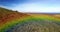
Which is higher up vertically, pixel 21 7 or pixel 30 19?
pixel 21 7

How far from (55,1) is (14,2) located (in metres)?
0.60

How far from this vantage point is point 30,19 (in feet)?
5.05

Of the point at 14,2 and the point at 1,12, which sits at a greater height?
the point at 14,2

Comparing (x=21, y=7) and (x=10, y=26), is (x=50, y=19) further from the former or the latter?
(x=10, y=26)

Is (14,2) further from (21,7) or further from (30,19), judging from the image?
(30,19)

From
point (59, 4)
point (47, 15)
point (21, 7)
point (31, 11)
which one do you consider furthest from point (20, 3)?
point (59, 4)

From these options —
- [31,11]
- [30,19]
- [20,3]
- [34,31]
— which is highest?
[20,3]

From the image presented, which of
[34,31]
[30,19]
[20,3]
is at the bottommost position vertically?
[34,31]

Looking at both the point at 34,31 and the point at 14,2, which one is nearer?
the point at 34,31

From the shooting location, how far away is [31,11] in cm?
156

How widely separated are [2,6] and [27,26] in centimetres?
48

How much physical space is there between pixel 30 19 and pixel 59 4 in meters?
0.47

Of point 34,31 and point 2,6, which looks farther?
point 2,6

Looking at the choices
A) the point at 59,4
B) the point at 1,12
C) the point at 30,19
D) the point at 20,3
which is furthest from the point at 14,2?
the point at 59,4
